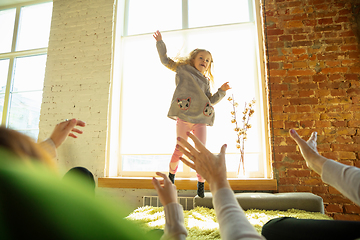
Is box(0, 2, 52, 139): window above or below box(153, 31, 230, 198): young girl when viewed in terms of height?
above

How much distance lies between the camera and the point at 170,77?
3.06 metres

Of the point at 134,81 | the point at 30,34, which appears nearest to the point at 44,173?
the point at 134,81

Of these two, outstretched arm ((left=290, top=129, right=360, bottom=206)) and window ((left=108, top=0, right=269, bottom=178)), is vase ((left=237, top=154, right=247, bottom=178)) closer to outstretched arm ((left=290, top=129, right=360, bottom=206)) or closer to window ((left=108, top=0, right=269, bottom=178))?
window ((left=108, top=0, right=269, bottom=178))

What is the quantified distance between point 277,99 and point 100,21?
2.68 m

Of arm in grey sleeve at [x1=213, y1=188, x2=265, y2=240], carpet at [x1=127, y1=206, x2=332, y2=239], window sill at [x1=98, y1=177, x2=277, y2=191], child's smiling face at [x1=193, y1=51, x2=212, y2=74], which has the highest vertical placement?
child's smiling face at [x1=193, y1=51, x2=212, y2=74]

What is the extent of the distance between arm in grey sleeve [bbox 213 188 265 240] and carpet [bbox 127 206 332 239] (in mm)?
880

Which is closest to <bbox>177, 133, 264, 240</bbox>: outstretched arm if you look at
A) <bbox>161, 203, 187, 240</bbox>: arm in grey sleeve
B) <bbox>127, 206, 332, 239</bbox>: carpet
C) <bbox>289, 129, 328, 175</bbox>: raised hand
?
<bbox>161, 203, 187, 240</bbox>: arm in grey sleeve

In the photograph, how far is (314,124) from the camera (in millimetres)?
2361

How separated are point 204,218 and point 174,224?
1200 millimetres

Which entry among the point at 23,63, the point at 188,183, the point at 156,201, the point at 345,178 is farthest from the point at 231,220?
the point at 23,63

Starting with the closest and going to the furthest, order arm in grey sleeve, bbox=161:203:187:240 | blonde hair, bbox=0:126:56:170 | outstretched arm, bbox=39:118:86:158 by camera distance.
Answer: blonde hair, bbox=0:126:56:170
arm in grey sleeve, bbox=161:203:187:240
outstretched arm, bbox=39:118:86:158

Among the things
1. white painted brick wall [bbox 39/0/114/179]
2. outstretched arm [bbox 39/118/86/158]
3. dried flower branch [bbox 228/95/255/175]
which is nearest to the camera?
outstretched arm [bbox 39/118/86/158]

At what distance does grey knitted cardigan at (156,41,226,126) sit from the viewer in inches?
79.3

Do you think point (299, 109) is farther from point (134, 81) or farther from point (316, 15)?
point (134, 81)
